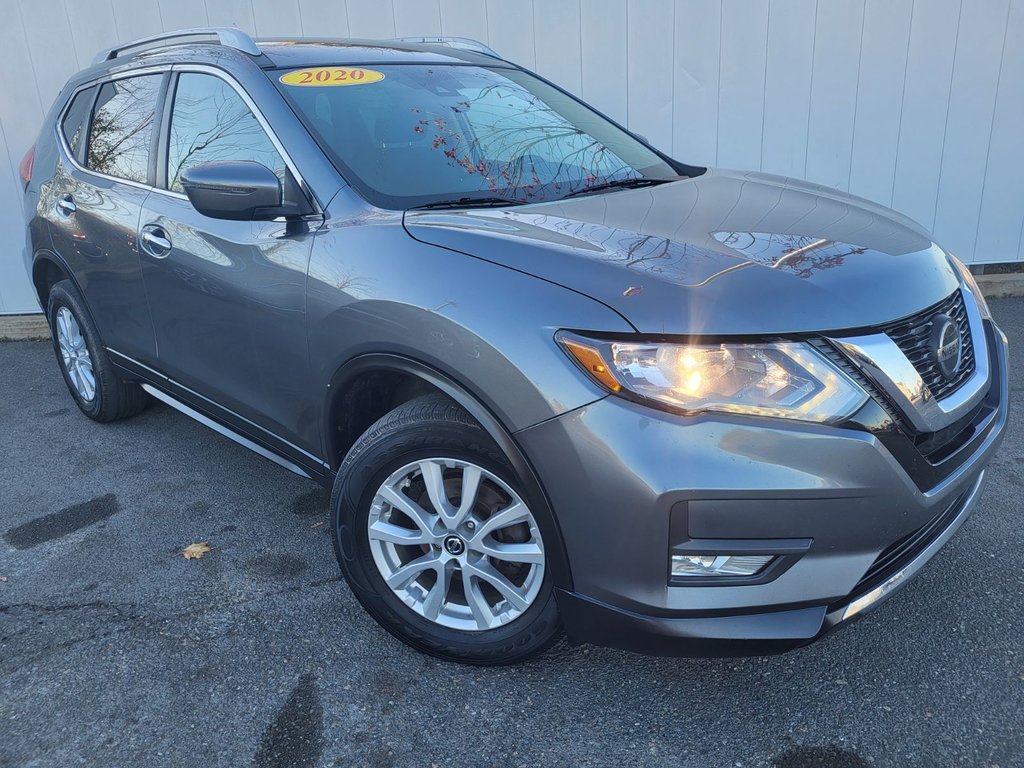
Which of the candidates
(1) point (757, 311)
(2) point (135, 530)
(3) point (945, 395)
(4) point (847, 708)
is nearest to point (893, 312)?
(3) point (945, 395)

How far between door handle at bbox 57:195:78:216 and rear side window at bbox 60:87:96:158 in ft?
0.75

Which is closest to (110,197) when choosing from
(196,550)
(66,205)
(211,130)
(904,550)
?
(66,205)

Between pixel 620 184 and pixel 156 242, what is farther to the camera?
pixel 156 242

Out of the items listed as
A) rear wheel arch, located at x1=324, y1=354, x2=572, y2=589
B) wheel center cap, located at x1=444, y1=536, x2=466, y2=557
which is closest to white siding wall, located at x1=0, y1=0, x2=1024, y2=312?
rear wheel arch, located at x1=324, y1=354, x2=572, y2=589

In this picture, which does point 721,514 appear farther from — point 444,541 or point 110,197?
point 110,197

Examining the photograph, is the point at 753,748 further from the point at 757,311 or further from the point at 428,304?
the point at 428,304

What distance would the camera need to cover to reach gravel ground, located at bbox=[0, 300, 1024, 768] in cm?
202

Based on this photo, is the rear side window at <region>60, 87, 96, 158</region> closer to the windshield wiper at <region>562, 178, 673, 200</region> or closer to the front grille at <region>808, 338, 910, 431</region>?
the windshield wiper at <region>562, 178, 673, 200</region>

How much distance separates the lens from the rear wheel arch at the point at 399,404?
6.26ft

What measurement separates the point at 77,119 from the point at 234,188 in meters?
2.17

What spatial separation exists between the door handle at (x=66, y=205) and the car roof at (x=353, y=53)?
4.21 ft

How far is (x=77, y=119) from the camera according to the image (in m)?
3.90

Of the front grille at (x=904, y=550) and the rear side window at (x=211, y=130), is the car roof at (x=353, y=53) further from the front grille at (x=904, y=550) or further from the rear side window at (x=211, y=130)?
the front grille at (x=904, y=550)

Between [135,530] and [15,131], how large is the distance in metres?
3.95
